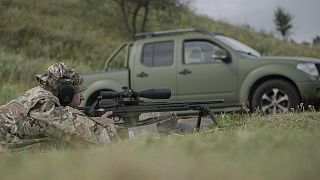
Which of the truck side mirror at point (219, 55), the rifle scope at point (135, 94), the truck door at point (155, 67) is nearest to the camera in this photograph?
the rifle scope at point (135, 94)

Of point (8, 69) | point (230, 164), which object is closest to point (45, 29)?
point (8, 69)

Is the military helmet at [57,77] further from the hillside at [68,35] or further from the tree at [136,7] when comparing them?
the tree at [136,7]

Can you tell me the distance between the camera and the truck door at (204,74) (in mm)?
10461

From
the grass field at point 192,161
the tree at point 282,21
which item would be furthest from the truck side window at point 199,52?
the tree at point 282,21

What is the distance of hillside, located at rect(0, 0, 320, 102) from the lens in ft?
71.9

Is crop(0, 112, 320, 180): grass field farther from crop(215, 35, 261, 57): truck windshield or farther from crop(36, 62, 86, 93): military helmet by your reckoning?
crop(215, 35, 261, 57): truck windshield

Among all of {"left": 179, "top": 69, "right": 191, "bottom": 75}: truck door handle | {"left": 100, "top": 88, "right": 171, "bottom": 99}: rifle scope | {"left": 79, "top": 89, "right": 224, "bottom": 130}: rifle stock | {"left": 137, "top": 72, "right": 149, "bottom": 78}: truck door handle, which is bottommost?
{"left": 79, "top": 89, "right": 224, "bottom": 130}: rifle stock

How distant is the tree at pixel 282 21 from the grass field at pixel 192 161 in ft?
141

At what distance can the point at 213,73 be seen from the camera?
34.7ft

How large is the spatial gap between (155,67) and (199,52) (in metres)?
0.93

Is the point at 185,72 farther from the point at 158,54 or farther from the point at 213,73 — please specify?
the point at 158,54

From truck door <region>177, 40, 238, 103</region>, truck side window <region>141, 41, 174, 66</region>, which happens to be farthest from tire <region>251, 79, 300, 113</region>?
truck side window <region>141, 41, 174, 66</region>

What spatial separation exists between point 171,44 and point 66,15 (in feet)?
69.1

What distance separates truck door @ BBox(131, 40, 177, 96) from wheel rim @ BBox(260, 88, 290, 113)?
1.84m
